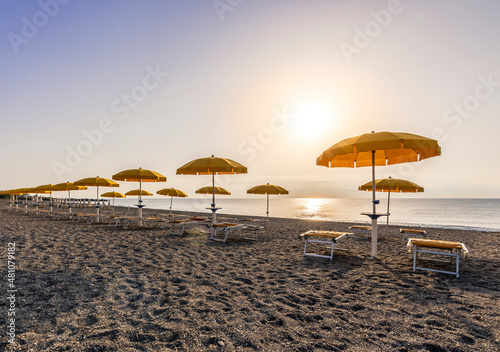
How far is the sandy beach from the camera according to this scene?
233 centimetres

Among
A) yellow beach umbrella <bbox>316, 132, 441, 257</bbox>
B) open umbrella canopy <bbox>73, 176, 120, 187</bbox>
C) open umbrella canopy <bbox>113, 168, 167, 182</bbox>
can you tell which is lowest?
open umbrella canopy <bbox>73, 176, 120, 187</bbox>

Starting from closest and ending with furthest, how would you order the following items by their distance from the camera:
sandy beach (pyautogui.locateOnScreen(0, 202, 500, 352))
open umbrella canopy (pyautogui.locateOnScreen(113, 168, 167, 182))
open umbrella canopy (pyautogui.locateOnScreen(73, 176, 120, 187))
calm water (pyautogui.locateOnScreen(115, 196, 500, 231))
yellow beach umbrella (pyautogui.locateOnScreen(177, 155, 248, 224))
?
1. sandy beach (pyautogui.locateOnScreen(0, 202, 500, 352))
2. yellow beach umbrella (pyautogui.locateOnScreen(177, 155, 248, 224))
3. open umbrella canopy (pyautogui.locateOnScreen(113, 168, 167, 182))
4. open umbrella canopy (pyautogui.locateOnScreen(73, 176, 120, 187))
5. calm water (pyautogui.locateOnScreen(115, 196, 500, 231))

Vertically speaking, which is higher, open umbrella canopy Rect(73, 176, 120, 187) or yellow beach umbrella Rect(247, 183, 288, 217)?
open umbrella canopy Rect(73, 176, 120, 187)

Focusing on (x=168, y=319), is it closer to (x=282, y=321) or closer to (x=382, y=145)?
(x=282, y=321)

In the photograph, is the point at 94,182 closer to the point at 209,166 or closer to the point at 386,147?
the point at 209,166

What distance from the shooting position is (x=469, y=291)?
3686mm

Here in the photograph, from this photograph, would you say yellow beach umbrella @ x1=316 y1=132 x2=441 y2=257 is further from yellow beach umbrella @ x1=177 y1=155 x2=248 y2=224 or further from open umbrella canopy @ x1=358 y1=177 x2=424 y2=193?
open umbrella canopy @ x1=358 y1=177 x2=424 y2=193

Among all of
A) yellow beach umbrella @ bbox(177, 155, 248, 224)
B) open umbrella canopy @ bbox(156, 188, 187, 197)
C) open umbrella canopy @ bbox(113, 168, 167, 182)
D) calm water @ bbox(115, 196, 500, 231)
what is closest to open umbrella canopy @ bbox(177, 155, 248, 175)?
yellow beach umbrella @ bbox(177, 155, 248, 224)

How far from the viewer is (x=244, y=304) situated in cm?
314

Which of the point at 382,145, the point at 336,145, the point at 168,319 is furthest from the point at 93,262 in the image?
the point at 382,145

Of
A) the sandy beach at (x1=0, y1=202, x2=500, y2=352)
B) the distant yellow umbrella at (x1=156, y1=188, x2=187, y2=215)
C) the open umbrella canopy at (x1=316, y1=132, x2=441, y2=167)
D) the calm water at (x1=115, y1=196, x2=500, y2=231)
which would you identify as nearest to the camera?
the sandy beach at (x1=0, y1=202, x2=500, y2=352)

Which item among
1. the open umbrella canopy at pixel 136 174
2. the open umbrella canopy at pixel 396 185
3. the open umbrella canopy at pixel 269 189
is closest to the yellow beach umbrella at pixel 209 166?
the open umbrella canopy at pixel 136 174

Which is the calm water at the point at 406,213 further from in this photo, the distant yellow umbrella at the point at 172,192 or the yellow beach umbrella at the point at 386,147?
the distant yellow umbrella at the point at 172,192

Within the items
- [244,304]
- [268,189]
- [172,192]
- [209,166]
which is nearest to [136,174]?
[209,166]
